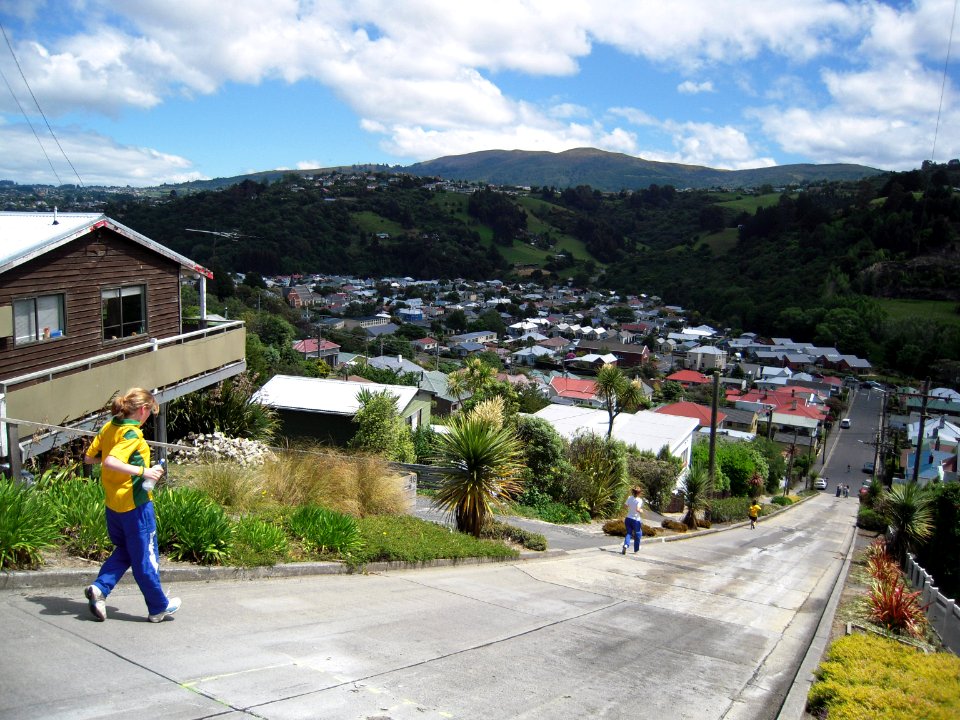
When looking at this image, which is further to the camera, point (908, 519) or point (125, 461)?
point (908, 519)

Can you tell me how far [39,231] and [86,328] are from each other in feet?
5.64

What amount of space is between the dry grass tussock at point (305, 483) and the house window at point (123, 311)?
4798 mm

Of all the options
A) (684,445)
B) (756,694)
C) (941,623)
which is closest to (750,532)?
(684,445)

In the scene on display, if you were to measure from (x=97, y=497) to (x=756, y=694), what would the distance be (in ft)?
18.9

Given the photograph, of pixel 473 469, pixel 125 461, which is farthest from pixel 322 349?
pixel 125 461

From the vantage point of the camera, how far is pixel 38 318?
11930 mm

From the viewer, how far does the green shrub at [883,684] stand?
18.1 ft

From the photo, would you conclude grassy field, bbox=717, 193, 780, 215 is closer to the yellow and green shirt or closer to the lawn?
the lawn

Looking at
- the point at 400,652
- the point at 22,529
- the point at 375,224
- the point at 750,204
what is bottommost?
the point at 400,652

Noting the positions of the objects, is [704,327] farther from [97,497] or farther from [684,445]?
[97,497]

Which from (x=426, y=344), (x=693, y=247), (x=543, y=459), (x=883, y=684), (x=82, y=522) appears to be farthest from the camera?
(x=693, y=247)

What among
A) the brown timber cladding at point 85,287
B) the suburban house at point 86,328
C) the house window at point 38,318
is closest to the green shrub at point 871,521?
the suburban house at point 86,328

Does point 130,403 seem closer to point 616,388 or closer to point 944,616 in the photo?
point 944,616

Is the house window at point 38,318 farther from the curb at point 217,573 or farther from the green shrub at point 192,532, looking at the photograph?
the curb at point 217,573
